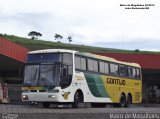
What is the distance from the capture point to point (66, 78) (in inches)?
937

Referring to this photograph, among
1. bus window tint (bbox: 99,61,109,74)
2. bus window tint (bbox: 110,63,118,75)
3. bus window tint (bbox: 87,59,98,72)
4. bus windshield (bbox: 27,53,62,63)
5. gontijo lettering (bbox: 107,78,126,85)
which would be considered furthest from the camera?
bus window tint (bbox: 110,63,118,75)

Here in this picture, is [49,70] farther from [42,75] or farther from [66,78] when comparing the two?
[66,78]

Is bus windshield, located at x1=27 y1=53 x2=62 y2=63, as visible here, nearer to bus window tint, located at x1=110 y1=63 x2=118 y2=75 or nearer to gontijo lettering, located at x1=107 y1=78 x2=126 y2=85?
gontijo lettering, located at x1=107 y1=78 x2=126 y2=85

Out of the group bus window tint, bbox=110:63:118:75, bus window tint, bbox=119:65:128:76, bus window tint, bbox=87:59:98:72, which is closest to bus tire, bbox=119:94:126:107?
bus window tint, bbox=119:65:128:76

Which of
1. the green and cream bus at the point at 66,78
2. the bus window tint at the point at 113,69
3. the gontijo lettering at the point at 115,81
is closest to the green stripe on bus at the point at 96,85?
the green and cream bus at the point at 66,78

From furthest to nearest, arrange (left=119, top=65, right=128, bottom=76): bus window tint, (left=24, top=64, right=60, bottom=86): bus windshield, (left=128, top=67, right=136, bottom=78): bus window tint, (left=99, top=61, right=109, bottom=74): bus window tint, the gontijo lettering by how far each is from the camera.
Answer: (left=128, top=67, right=136, bottom=78): bus window tint < (left=119, top=65, right=128, bottom=76): bus window tint < the gontijo lettering < (left=99, top=61, right=109, bottom=74): bus window tint < (left=24, top=64, right=60, bottom=86): bus windshield

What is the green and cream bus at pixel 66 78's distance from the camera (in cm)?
2350

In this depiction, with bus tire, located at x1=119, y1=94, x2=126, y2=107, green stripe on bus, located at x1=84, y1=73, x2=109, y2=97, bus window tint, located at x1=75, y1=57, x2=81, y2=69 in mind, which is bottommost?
bus tire, located at x1=119, y1=94, x2=126, y2=107

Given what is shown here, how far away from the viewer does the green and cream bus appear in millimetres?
23500

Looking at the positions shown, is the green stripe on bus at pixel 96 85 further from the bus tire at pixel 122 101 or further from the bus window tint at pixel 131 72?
the bus window tint at pixel 131 72

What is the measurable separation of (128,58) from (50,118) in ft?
104

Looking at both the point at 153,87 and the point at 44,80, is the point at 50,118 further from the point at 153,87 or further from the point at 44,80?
the point at 153,87

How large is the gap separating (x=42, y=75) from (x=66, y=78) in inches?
46.9

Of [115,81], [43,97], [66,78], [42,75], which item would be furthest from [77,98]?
[115,81]
